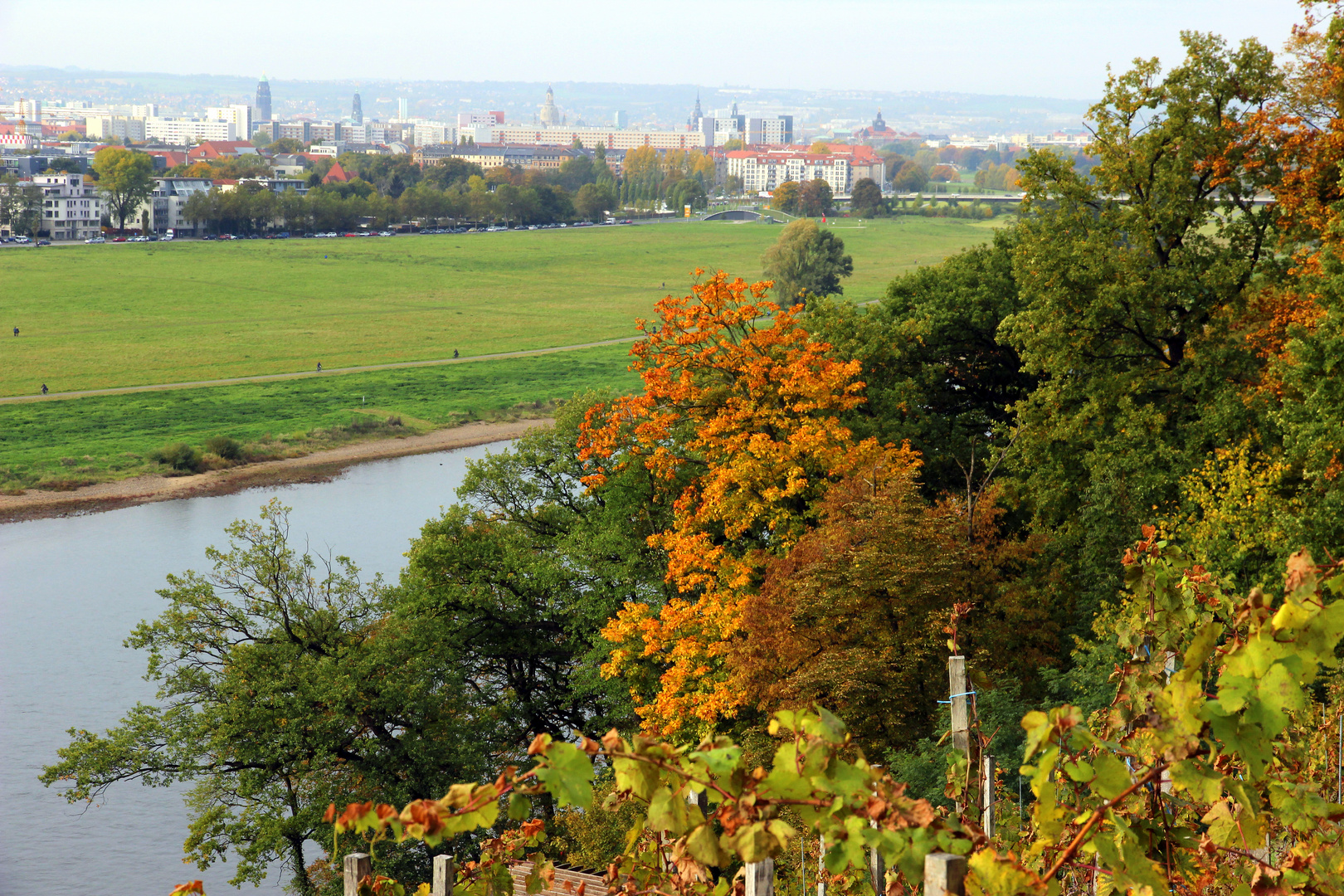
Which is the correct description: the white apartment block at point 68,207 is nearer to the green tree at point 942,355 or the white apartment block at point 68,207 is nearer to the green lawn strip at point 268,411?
the green lawn strip at point 268,411

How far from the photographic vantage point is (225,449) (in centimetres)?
4778

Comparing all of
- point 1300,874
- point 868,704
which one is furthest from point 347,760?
point 1300,874

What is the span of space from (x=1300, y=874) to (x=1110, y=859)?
0.60 metres

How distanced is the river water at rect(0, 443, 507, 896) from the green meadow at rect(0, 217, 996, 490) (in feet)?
19.1

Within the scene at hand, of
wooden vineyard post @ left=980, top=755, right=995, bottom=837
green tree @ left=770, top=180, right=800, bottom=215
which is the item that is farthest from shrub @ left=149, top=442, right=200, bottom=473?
green tree @ left=770, top=180, right=800, bottom=215

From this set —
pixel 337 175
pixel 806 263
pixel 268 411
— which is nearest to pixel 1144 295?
pixel 268 411

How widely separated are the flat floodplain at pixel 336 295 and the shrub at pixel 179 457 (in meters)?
12.1

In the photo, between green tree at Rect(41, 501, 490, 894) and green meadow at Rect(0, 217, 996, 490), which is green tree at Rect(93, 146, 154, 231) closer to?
green meadow at Rect(0, 217, 996, 490)

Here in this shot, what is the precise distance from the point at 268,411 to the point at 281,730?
37.5m

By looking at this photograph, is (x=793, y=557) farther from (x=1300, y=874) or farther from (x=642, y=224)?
(x=642, y=224)

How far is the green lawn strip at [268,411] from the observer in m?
45.8

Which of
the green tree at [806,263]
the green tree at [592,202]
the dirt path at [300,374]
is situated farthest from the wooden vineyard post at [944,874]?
the green tree at [592,202]

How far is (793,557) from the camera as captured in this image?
17.3 m

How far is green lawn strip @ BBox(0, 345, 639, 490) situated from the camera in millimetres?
45844
